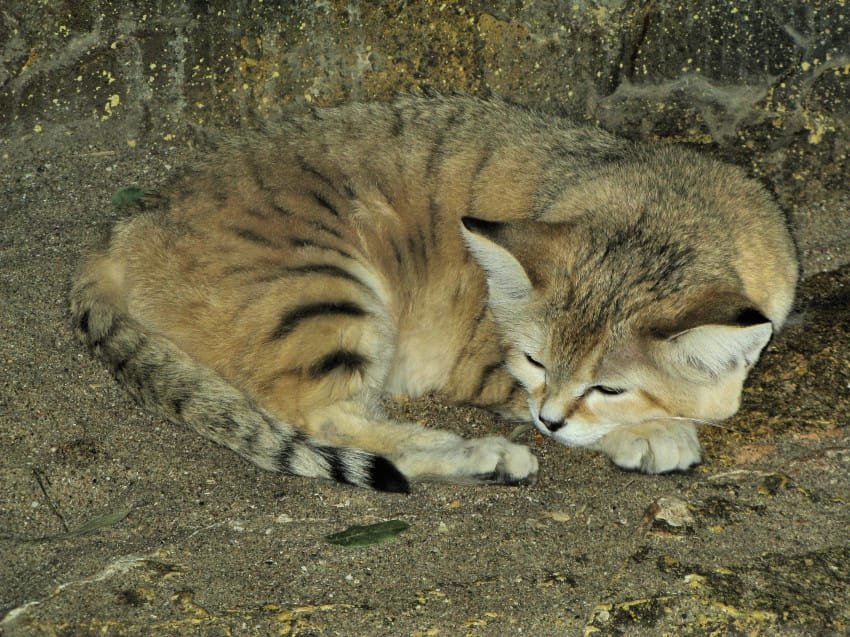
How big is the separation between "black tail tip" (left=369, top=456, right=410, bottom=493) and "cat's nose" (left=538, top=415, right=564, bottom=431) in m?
0.55

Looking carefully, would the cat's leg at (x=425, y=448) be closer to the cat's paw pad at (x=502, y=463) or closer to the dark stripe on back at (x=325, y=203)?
Answer: the cat's paw pad at (x=502, y=463)

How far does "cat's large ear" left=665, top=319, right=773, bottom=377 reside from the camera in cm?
302

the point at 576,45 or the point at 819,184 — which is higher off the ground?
the point at 576,45

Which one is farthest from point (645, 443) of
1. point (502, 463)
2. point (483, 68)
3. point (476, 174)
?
point (483, 68)

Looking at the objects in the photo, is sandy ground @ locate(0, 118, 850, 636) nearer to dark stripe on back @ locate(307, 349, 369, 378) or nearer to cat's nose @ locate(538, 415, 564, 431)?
cat's nose @ locate(538, 415, 564, 431)

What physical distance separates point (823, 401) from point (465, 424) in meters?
1.41

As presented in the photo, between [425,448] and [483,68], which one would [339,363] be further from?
[483,68]

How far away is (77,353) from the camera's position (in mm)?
4102

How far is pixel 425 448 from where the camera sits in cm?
385

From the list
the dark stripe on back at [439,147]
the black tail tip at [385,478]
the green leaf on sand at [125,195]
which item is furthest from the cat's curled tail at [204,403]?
the dark stripe on back at [439,147]

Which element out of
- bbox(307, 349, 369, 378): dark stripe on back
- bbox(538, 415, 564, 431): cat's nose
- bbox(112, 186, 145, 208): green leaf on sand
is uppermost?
bbox(538, 415, 564, 431): cat's nose

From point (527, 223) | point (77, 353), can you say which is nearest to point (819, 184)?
point (527, 223)

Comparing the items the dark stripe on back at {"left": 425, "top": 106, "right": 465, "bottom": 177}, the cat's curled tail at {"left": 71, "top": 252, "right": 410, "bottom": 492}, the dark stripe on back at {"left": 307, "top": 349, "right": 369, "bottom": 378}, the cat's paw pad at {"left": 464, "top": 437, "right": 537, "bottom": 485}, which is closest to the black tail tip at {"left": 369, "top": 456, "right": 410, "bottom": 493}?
the cat's curled tail at {"left": 71, "top": 252, "right": 410, "bottom": 492}

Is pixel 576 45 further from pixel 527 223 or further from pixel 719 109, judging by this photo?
pixel 527 223
